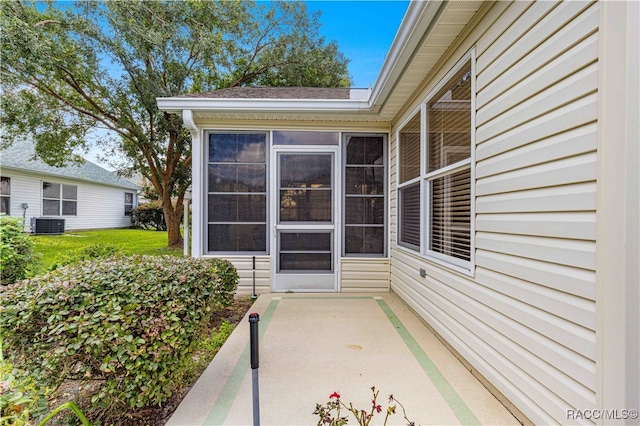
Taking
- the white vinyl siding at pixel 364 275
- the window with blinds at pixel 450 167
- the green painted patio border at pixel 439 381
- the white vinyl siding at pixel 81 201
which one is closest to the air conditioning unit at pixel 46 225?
the white vinyl siding at pixel 81 201

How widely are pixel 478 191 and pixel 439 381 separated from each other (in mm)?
1516

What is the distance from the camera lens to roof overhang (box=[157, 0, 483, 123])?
7.18ft

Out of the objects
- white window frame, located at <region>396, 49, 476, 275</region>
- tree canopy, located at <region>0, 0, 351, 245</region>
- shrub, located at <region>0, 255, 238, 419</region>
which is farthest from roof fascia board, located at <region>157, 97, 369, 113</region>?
tree canopy, located at <region>0, 0, 351, 245</region>

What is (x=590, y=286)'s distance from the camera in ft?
4.20

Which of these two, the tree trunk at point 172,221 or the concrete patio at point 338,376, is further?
the tree trunk at point 172,221

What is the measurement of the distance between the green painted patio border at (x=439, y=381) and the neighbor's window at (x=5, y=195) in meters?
14.7

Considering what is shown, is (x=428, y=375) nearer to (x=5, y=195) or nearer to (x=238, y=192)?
(x=238, y=192)

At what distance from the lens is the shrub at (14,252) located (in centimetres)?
328

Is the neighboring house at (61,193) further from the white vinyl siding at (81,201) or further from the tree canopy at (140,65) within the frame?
the tree canopy at (140,65)

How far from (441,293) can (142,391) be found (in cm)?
258

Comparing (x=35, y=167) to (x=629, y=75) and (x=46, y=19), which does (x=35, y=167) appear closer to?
(x=46, y=19)

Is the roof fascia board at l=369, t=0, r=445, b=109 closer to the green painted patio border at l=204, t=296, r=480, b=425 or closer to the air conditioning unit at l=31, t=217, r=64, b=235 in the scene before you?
the green painted patio border at l=204, t=296, r=480, b=425

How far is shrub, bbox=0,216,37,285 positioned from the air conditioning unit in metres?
10.5

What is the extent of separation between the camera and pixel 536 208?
161cm
